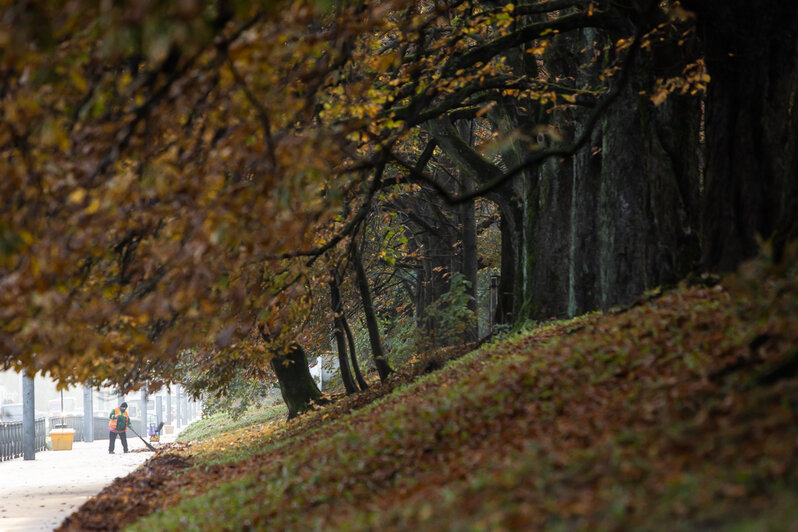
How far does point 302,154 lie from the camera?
594 cm

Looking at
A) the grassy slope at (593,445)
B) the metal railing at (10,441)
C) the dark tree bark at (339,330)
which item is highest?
the dark tree bark at (339,330)

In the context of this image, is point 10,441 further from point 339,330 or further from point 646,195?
point 646,195

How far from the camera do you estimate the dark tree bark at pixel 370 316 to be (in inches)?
673

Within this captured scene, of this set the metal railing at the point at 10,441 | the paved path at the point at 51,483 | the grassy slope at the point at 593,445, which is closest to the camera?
the grassy slope at the point at 593,445

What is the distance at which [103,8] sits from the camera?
12.7 ft

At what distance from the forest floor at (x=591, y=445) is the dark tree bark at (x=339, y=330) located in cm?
534

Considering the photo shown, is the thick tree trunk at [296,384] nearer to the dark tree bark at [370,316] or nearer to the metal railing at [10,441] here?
the dark tree bark at [370,316]

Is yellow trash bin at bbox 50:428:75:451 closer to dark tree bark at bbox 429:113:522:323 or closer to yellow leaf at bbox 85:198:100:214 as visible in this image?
dark tree bark at bbox 429:113:522:323

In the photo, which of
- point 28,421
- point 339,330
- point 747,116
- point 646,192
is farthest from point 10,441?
point 747,116

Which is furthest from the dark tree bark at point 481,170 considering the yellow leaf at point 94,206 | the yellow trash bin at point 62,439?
the yellow trash bin at point 62,439

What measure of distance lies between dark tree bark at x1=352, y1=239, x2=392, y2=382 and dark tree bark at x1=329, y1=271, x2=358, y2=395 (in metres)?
0.53

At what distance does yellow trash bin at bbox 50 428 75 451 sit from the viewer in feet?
110

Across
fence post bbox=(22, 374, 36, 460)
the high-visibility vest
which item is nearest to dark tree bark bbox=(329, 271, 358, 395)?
fence post bbox=(22, 374, 36, 460)

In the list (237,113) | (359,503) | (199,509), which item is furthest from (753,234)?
(199,509)
